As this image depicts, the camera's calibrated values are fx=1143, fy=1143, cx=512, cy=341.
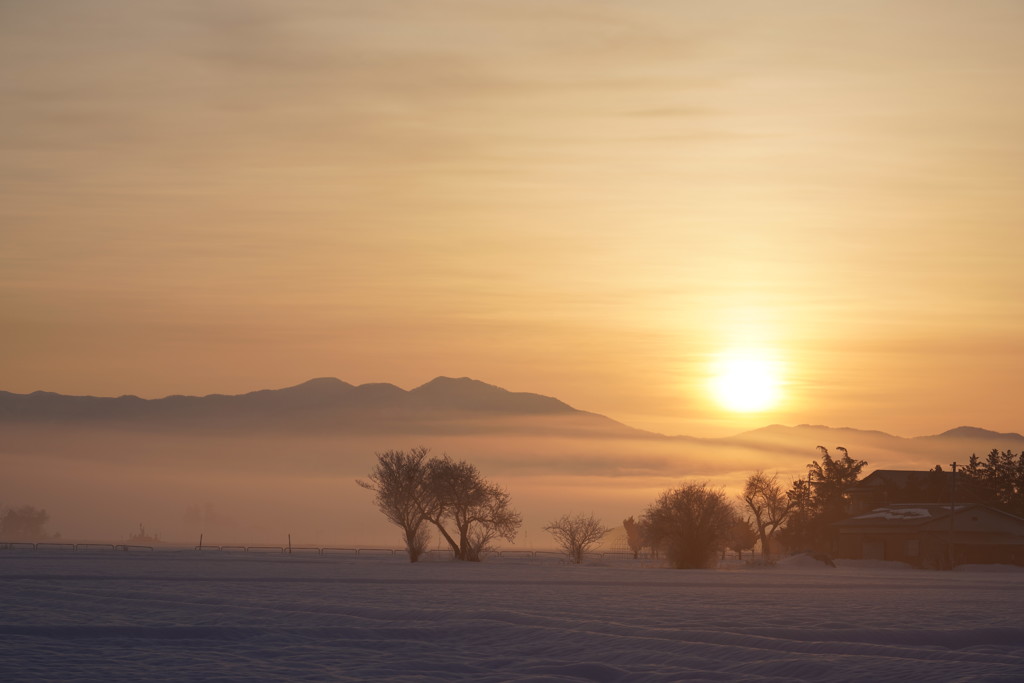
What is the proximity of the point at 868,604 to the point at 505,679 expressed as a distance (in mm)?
20823

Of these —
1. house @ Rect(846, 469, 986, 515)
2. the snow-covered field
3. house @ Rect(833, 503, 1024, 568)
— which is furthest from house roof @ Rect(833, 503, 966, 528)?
the snow-covered field

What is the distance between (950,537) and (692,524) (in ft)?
70.9

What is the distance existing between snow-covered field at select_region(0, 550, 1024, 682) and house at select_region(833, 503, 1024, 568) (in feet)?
158

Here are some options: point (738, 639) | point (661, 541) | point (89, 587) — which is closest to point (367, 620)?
point (738, 639)

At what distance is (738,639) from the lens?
2367 centimetres

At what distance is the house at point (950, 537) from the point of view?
288 feet

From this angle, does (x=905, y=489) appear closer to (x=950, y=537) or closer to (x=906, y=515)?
(x=906, y=515)

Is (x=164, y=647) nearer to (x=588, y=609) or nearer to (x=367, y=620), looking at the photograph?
(x=367, y=620)

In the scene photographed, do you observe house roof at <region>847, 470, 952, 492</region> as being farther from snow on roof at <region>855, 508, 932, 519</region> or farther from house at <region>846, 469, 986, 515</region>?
snow on roof at <region>855, 508, 932, 519</region>

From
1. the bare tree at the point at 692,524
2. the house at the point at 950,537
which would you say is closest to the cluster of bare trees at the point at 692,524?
the bare tree at the point at 692,524

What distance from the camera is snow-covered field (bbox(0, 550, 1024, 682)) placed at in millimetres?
19172

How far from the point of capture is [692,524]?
7762 centimetres

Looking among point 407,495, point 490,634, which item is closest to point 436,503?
point 407,495

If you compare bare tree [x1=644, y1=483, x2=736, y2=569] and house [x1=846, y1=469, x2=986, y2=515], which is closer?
bare tree [x1=644, y1=483, x2=736, y2=569]
